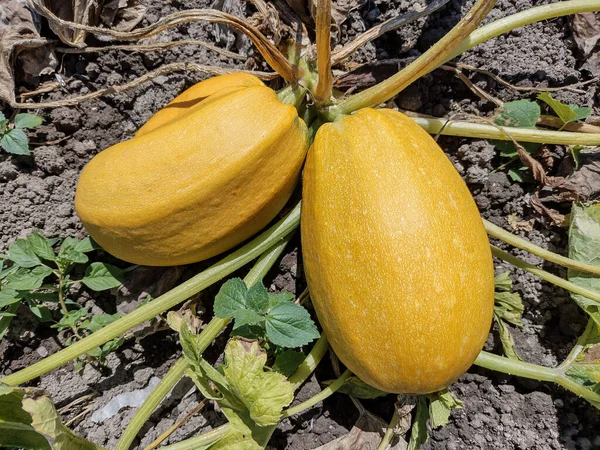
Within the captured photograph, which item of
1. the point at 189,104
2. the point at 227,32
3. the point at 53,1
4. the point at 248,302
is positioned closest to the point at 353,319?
the point at 248,302

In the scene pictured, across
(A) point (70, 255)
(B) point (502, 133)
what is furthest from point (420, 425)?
(A) point (70, 255)

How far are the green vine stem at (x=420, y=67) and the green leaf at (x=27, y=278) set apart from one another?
1308 millimetres

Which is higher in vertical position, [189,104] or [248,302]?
[189,104]

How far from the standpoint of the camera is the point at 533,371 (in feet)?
5.69

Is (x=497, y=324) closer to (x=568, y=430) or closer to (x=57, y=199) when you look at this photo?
(x=568, y=430)

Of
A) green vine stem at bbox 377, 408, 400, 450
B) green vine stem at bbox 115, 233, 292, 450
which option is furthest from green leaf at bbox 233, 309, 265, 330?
green vine stem at bbox 377, 408, 400, 450

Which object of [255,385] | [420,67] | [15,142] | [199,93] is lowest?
[255,385]

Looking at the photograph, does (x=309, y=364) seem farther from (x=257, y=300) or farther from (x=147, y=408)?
(x=147, y=408)

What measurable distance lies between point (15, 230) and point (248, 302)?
3.89ft

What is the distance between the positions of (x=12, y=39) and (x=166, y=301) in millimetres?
1299

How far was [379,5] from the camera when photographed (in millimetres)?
2035

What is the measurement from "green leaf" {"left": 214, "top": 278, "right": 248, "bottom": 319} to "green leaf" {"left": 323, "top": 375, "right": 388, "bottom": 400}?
1.82 feet

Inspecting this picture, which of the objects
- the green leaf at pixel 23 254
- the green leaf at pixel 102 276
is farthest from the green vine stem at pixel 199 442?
the green leaf at pixel 23 254

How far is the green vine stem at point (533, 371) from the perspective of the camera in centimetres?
168
